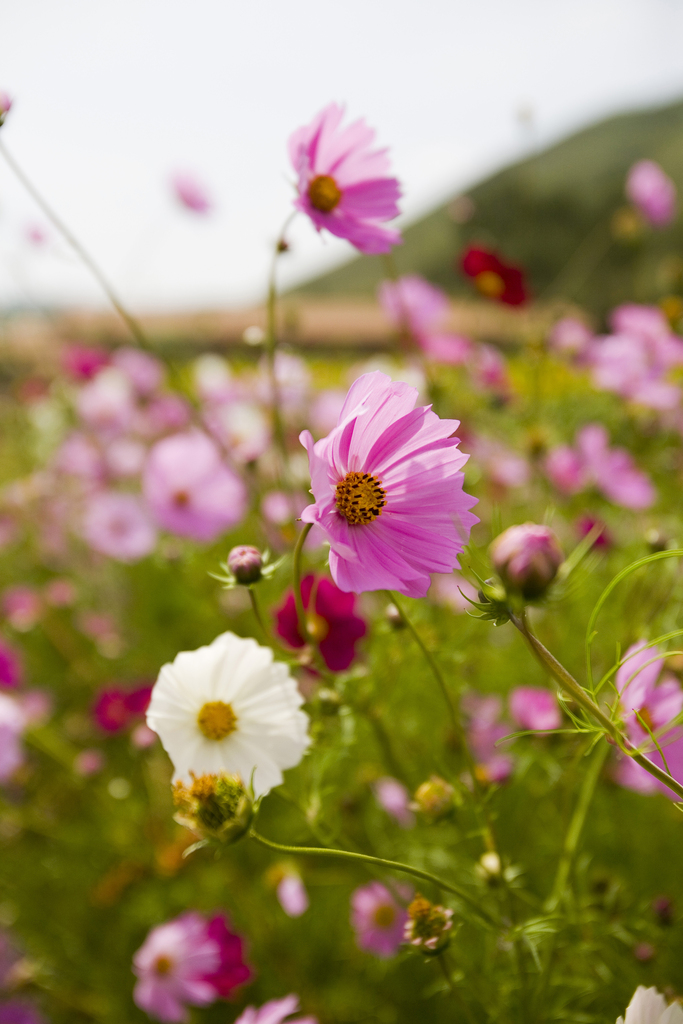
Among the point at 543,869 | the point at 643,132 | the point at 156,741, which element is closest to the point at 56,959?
the point at 156,741

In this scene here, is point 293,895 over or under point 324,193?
under

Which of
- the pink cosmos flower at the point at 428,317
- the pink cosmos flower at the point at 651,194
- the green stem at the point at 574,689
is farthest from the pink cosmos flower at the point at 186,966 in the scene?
the pink cosmos flower at the point at 651,194

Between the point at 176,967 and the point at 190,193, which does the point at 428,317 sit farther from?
the point at 176,967

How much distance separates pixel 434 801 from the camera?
0.41 meters

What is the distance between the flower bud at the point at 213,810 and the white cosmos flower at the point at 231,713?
4 centimetres

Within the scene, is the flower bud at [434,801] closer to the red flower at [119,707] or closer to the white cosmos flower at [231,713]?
the white cosmos flower at [231,713]

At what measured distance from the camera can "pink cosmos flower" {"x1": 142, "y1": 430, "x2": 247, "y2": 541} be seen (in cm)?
89

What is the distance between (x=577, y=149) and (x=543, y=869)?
39.7ft

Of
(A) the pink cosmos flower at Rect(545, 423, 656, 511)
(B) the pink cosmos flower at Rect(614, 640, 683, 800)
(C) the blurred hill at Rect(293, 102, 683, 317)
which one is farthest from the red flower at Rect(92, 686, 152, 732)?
(C) the blurred hill at Rect(293, 102, 683, 317)

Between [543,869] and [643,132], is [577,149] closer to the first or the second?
[643,132]

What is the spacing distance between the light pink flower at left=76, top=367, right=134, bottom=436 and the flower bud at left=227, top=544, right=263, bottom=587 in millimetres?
1070

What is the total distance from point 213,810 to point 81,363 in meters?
1.39

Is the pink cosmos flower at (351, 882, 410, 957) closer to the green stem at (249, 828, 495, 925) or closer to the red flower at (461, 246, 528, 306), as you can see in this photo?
the green stem at (249, 828, 495, 925)

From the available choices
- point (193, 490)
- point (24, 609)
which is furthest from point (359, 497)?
point (24, 609)
